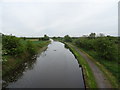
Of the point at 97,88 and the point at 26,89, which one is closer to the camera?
the point at 97,88

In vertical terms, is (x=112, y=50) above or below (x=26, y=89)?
above

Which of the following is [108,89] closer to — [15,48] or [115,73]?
[115,73]

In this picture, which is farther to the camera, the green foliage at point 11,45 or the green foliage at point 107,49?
the green foliage at point 107,49

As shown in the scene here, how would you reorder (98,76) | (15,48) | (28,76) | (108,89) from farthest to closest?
(15,48) < (28,76) < (98,76) < (108,89)

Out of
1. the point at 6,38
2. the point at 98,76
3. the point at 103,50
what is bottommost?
the point at 98,76

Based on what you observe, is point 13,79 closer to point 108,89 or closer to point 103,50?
point 108,89

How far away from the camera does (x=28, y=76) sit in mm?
15625

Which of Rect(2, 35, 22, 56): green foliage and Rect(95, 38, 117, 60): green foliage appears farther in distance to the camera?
Rect(95, 38, 117, 60): green foliage

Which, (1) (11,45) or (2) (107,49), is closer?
(1) (11,45)

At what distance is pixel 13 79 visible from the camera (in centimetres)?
1446

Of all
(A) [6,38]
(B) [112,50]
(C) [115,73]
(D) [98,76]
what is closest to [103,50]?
(B) [112,50]

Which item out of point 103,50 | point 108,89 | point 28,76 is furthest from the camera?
point 103,50

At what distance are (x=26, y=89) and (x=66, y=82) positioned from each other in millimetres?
4802

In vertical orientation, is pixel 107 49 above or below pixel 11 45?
below
